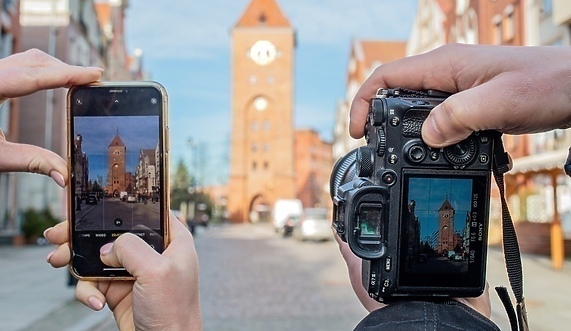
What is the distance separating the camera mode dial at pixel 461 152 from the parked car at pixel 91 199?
827mm

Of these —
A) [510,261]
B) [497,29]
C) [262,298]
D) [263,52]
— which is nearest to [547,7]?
[497,29]

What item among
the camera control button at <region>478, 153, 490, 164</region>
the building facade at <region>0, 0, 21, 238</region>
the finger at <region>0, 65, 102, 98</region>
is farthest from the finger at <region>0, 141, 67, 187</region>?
the building facade at <region>0, 0, 21, 238</region>

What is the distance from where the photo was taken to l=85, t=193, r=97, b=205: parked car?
160cm

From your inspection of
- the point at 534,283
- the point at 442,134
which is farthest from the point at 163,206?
the point at 534,283

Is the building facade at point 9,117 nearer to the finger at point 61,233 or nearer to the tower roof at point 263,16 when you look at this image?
the finger at point 61,233

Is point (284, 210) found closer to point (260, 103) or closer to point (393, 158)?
point (260, 103)

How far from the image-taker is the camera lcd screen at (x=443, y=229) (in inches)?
50.2

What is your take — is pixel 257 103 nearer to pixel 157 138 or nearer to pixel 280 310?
pixel 280 310

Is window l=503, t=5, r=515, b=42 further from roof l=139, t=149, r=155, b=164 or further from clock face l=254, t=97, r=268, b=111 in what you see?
clock face l=254, t=97, r=268, b=111

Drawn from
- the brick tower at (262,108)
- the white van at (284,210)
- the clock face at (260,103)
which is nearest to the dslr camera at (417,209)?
the white van at (284,210)

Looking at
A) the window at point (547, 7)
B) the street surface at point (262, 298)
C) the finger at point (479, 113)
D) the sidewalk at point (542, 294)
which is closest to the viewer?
the finger at point (479, 113)

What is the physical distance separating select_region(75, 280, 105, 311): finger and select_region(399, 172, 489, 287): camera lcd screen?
65 centimetres

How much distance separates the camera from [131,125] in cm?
160

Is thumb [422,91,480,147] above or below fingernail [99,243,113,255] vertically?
above
